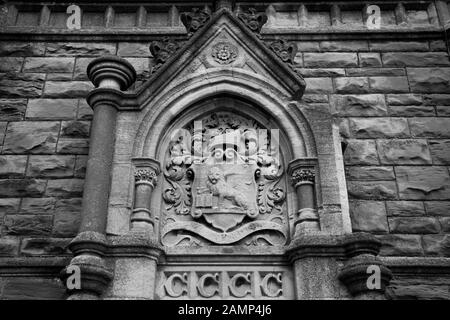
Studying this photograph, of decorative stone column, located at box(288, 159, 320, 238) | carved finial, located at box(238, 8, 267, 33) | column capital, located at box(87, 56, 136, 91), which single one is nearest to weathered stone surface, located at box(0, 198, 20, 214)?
column capital, located at box(87, 56, 136, 91)

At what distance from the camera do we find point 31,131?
24.2ft

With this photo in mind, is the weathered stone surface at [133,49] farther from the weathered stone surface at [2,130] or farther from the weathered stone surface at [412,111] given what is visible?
the weathered stone surface at [412,111]

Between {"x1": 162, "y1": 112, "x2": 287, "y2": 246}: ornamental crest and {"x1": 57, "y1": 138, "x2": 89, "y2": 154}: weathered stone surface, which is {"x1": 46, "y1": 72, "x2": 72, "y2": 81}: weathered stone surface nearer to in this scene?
{"x1": 57, "y1": 138, "x2": 89, "y2": 154}: weathered stone surface

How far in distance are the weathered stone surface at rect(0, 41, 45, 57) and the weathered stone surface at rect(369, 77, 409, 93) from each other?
17.6 ft

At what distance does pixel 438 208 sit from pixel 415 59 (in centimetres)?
258

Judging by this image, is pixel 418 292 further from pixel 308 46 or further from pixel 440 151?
pixel 308 46

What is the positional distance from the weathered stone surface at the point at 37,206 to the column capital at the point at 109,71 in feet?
6.05

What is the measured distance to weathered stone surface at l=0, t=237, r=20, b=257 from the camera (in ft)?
21.5

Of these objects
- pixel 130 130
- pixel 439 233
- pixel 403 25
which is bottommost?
pixel 439 233

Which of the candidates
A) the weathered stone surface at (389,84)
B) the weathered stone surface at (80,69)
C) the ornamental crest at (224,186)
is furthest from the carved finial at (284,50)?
the weathered stone surface at (80,69)

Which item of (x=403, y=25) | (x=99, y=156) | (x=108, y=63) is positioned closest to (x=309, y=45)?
(x=403, y=25)
